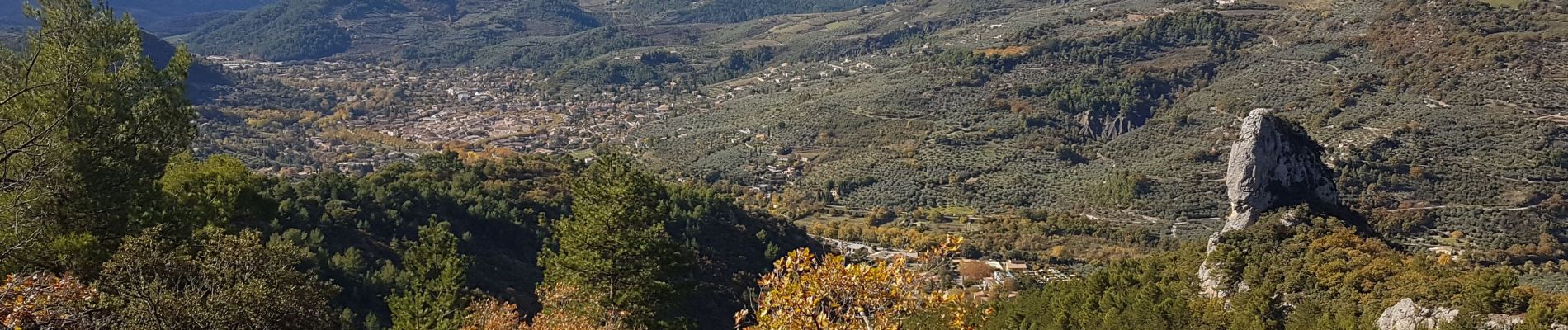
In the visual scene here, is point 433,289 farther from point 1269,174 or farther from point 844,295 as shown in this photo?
point 1269,174

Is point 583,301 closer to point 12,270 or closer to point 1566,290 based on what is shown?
point 12,270

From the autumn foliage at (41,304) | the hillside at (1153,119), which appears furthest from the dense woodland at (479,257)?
the hillside at (1153,119)

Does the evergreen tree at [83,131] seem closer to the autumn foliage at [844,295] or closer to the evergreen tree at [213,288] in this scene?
the evergreen tree at [213,288]

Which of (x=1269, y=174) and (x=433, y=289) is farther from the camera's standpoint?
(x=1269, y=174)

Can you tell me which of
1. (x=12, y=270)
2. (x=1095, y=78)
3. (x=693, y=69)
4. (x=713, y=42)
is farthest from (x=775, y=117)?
(x=713, y=42)

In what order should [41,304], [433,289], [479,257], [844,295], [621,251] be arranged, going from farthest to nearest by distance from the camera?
[479,257] → [621,251] → [433,289] → [844,295] → [41,304]

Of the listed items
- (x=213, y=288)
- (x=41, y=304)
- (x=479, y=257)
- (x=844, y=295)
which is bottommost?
(x=479, y=257)

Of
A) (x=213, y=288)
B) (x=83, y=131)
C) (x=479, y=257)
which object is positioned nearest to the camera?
(x=213, y=288)

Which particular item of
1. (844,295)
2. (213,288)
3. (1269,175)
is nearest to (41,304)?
(213,288)
